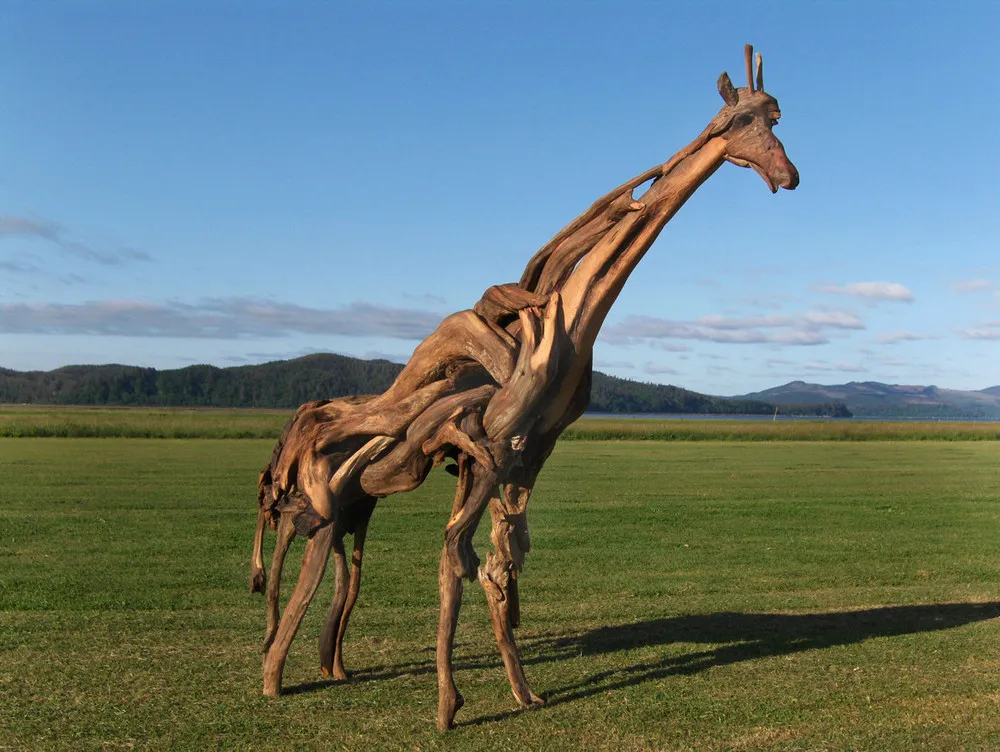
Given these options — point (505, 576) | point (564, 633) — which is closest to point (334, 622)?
point (505, 576)

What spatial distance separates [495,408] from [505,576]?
4.43 feet

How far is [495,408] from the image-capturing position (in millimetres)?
7023

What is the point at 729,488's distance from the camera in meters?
25.9

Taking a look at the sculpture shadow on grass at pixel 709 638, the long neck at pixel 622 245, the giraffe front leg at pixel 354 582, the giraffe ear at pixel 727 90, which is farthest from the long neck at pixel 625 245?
the sculpture shadow on grass at pixel 709 638

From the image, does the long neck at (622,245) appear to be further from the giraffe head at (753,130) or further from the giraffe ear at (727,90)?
the giraffe ear at (727,90)

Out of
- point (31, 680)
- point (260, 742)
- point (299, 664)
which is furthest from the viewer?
point (299, 664)

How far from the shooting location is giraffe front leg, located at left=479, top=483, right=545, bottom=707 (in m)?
7.47

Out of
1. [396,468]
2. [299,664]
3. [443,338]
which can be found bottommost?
[299,664]

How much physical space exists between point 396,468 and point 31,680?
3.60 metres

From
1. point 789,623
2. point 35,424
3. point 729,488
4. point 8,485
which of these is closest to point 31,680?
point 789,623

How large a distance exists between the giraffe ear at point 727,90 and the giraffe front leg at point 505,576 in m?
3.23

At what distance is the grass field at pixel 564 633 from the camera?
7059mm

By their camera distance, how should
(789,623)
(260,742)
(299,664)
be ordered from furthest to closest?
(789,623) < (299,664) < (260,742)

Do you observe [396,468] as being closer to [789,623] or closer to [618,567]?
[789,623]
